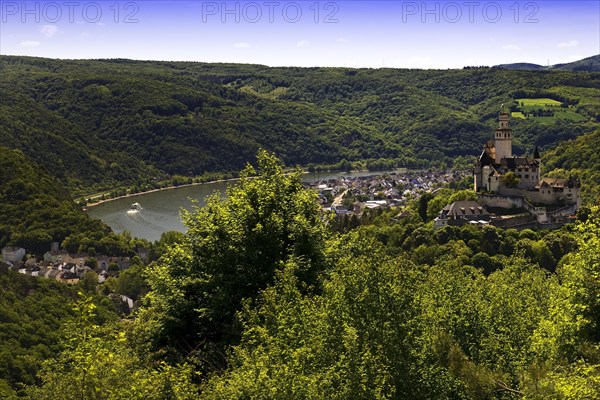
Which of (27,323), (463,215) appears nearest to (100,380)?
(27,323)

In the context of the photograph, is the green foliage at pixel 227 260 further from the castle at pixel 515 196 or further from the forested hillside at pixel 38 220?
the forested hillside at pixel 38 220

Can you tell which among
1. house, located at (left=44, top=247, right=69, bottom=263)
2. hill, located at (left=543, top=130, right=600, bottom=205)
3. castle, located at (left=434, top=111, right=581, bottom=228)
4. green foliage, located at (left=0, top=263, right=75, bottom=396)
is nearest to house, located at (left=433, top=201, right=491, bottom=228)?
castle, located at (left=434, top=111, right=581, bottom=228)

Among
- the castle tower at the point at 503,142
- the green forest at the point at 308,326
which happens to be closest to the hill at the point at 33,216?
the castle tower at the point at 503,142

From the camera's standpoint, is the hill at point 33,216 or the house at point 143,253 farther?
the hill at point 33,216

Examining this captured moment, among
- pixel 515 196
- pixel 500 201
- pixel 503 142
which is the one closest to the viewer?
pixel 515 196

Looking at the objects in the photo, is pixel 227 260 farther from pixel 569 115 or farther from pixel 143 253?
pixel 569 115

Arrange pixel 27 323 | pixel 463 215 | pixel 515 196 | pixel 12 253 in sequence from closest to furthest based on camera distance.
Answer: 1. pixel 27 323
2. pixel 463 215
3. pixel 515 196
4. pixel 12 253

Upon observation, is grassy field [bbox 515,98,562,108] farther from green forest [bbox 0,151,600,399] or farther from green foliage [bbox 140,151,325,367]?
green foliage [bbox 140,151,325,367]
